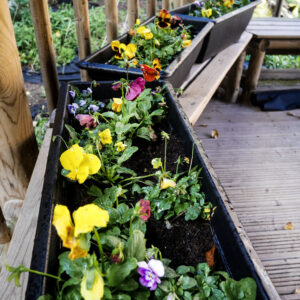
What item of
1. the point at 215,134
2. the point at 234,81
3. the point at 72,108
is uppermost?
the point at 72,108

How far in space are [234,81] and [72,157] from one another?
10.1ft

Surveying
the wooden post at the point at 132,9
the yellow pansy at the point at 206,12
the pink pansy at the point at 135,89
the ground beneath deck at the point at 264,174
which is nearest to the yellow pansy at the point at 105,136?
the pink pansy at the point at 135,89

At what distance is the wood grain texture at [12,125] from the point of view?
3.54 ft

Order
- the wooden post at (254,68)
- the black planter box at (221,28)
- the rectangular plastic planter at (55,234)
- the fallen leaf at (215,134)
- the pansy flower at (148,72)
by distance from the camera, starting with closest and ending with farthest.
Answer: the rectangular plastic planter at (55,234) < the pansy flower at (148,72) < the black planter box at (221,28) < the fallen leaf at (215,134) < the wooden post at (254,68)

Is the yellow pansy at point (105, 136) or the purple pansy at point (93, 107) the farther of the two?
the purple pansy at point (93, 107)

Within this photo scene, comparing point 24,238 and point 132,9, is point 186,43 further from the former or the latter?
point 24,238

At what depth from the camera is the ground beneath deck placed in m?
1.70

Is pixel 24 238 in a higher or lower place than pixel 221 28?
lower

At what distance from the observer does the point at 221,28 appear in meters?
2.20

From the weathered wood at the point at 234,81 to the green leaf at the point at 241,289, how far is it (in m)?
3.02

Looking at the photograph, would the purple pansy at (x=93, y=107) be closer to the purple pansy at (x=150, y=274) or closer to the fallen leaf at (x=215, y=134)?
the purple pansy at (x=150, y=274)

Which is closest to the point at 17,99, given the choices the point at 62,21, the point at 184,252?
the point at 184,252

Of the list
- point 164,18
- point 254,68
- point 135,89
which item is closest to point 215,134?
point 254,68

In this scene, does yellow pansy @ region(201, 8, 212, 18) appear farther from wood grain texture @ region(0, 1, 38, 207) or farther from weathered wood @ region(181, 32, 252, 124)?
wood grain texture @ region(0, 1, 38, 207)
